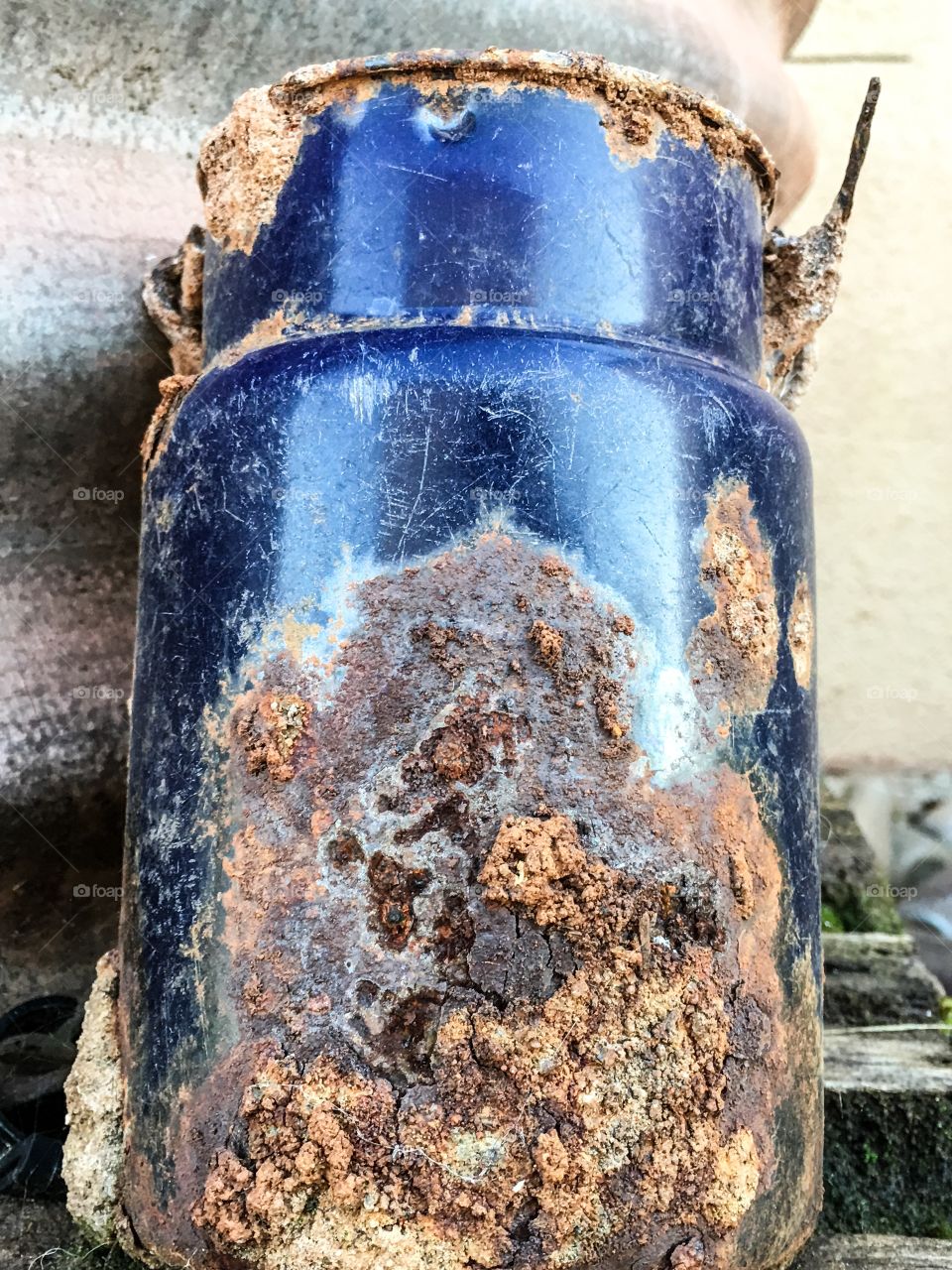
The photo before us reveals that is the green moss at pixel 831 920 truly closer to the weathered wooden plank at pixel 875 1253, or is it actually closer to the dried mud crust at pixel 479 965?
the weathered wooden plank at pixel 875 1253

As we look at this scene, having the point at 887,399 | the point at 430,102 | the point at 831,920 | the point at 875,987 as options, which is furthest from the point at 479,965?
the point at 887,399

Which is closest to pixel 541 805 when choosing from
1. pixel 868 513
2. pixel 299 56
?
pixel 299 56

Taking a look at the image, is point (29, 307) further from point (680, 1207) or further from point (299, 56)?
point (680, 1207)

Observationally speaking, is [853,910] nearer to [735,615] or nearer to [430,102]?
[735,615]

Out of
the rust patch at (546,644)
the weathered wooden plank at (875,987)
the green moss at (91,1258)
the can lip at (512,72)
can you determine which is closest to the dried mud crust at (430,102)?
the can lip at (512,72)

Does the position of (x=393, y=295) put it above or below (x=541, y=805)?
above

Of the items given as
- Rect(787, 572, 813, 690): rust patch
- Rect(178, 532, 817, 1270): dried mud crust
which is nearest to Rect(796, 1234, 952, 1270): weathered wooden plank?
Rect(178, 532, 817, 1270): dried mud crust

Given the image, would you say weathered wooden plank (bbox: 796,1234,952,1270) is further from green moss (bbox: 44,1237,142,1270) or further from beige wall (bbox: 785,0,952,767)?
beige wall (bbox: 785,0,952,767)
